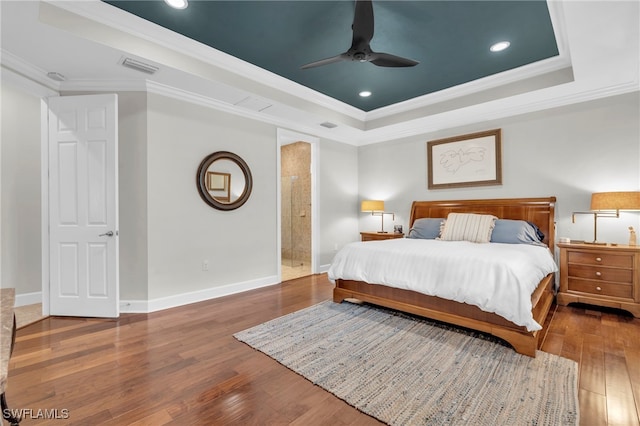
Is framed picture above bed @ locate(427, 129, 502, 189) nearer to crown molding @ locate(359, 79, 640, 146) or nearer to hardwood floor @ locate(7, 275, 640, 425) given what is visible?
crown molding @ locate(359, 79, 640, 146)

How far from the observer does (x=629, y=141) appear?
11.2 feet

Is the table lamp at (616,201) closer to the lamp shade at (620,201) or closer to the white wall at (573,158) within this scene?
the lamp shade at (620,201)

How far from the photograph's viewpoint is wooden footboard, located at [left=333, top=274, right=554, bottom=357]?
2301 millimetres

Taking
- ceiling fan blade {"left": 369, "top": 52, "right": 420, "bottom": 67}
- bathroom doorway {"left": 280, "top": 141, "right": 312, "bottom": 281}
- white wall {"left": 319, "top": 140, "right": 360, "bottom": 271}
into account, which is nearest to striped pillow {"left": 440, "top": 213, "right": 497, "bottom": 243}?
white wall {"left": 319, "top": 140, "right": 360, "bottom": 271}

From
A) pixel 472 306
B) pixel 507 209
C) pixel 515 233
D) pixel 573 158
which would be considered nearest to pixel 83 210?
pixel 472 306

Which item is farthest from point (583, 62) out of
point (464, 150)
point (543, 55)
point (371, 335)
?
point (371, 335)

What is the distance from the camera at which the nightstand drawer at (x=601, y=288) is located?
10.2 ft

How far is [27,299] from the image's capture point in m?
3.72

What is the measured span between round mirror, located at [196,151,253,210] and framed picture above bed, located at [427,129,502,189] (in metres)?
3.02

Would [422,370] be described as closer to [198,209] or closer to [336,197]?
[198,209]

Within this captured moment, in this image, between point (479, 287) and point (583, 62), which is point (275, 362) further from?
point (583, 62)

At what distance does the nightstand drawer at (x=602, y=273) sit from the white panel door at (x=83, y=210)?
511 cm

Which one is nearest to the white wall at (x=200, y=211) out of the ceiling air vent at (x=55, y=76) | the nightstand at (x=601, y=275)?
the ceiling air vent at (x=55, y=76)

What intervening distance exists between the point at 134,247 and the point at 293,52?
2.80 m
